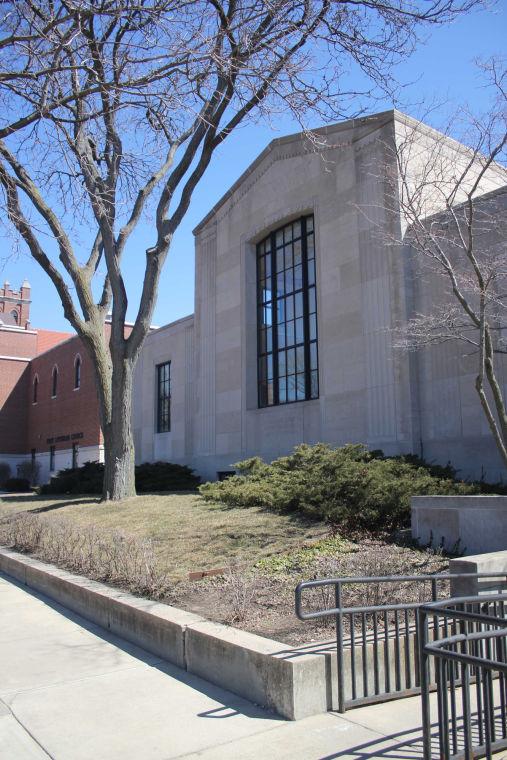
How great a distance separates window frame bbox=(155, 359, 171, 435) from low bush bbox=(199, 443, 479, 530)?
45.4 ft

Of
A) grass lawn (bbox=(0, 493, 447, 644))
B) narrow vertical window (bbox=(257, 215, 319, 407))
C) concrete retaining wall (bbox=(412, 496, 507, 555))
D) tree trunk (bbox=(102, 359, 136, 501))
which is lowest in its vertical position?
grass lawn (bbox=(0, 493, 447, 644))

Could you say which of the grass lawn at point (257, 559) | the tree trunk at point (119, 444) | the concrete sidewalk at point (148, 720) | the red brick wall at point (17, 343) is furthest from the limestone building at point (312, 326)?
the red brick wall at point (17, 343)

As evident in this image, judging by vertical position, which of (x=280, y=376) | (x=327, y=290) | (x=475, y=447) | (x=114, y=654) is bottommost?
(x=114, y=654)

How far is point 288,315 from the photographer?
21.6m

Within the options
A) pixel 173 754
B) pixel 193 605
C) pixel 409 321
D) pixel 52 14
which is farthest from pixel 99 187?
pixel 173 754

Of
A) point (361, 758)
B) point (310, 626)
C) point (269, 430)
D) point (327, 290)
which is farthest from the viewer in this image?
point (269, 430)

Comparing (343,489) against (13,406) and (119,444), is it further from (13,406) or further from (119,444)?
(13,406)

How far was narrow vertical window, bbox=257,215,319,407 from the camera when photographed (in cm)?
2056

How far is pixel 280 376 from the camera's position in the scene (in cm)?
2167

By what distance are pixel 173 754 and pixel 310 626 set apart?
2044 millimetres

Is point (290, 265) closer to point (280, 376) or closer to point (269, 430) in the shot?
point (280, 376)

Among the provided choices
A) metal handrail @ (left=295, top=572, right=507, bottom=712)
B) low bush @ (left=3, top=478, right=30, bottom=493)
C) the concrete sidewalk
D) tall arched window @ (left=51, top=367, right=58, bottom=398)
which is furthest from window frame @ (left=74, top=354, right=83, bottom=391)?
metal handrail @ (left=295, top=572, right=507, bottom=712)

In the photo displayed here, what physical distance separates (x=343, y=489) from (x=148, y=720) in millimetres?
6650

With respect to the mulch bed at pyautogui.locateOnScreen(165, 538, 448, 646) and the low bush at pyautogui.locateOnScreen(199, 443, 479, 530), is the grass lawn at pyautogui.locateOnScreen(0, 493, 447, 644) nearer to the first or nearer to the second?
the mulch bed at pyautogui.locateOnScreen(165, 538, 448, 646)
